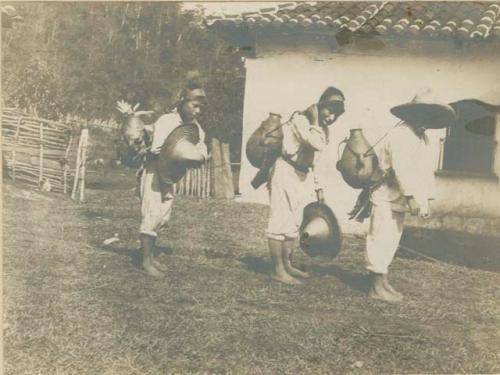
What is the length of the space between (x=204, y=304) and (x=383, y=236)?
1657 mm

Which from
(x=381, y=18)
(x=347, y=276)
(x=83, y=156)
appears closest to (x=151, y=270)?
(x=83, y=156)

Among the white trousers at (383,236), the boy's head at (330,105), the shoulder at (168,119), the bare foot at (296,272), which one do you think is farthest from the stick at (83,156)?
the white trousers at (383,236)

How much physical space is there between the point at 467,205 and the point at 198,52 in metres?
2.67

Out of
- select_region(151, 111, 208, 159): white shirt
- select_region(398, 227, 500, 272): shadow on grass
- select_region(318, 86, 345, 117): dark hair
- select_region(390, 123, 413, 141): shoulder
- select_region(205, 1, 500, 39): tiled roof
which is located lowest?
select_region(398, 227, 500, 272): shadow on grass

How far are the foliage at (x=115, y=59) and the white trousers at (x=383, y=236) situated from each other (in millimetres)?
1415

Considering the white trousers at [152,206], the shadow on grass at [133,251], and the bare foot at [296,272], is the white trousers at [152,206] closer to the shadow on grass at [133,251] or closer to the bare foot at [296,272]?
the shadow on grass at [133,251]

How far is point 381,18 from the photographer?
5.27m

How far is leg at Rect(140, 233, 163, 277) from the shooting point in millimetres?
5285

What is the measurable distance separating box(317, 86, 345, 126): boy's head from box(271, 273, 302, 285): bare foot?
4.45ft

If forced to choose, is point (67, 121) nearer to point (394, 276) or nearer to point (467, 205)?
point (394, 276)

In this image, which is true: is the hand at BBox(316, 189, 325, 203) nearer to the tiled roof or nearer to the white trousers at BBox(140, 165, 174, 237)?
the white trousers at BBox(140, 165, 174, 237)

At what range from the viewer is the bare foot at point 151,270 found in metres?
5.28

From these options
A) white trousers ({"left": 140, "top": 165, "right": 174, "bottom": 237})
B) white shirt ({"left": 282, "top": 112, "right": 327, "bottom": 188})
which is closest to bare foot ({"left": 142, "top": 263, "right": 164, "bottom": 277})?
white trousers ({"left": 140, "top": 165, "right": 174, "bottom": 237})

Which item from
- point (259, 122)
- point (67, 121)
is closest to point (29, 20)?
point (67, 121)
